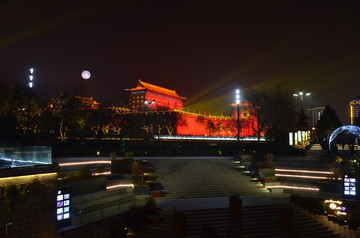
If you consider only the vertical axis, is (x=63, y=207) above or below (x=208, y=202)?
above

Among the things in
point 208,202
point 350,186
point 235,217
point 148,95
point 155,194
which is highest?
point 148,95

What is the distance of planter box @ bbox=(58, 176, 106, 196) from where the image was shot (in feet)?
61.2

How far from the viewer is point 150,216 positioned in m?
17.5

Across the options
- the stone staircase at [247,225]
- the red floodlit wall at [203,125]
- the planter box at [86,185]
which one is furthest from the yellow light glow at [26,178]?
the red floodlit wall at [203,125]

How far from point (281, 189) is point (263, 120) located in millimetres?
25813

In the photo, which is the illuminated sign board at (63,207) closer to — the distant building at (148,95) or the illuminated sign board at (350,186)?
the illuminated sign board at (350,186)

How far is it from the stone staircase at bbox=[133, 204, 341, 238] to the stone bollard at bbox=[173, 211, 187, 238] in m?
0.44

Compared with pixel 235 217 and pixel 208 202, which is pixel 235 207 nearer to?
pixel 235 217

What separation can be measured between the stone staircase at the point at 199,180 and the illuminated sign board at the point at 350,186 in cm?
567

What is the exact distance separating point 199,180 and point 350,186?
1042 centimetres

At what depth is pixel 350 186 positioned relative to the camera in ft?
70.5

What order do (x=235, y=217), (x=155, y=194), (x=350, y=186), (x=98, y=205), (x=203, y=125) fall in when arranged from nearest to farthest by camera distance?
(x=235, y=217)
(x=98, y=205)
(x=350, y=186)
(x=155, y=194)
(x=203, y=125)

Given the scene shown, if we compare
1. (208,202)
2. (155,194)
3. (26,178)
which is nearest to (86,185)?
(155,194)

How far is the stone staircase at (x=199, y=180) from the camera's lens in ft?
76.0
